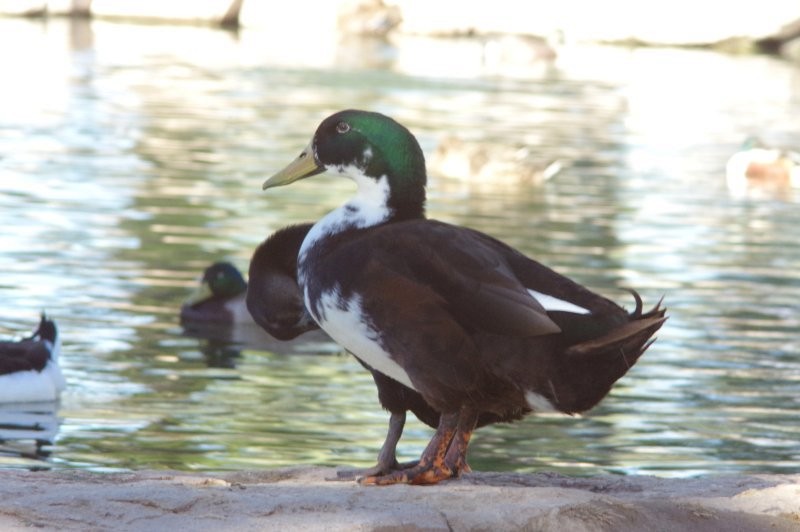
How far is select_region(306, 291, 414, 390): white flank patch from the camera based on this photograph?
5602 mm

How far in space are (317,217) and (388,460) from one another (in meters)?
10.5

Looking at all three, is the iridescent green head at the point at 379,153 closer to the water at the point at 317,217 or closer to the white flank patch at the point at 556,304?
the white flank patch at the point at 556,304

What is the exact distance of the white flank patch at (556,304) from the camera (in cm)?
548

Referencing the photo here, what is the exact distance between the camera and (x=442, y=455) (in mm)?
5879

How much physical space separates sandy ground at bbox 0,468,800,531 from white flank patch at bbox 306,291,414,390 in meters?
0.39

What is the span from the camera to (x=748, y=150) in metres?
21.4

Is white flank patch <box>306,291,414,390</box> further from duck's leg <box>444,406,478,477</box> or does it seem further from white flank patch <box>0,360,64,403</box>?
white flank patch <box>0,360,64,403</box>

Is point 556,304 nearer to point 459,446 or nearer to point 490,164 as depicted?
point 459,446

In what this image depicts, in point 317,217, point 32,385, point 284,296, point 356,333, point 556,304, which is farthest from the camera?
point 317,217

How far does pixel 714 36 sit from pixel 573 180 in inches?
1226

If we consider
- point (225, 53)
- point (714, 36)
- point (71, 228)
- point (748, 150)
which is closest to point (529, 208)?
point (748, 150)

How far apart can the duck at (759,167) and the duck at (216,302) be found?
9850mm

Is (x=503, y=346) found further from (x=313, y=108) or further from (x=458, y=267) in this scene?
(x=313, y=108)

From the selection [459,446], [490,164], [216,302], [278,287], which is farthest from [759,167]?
[459,446]
